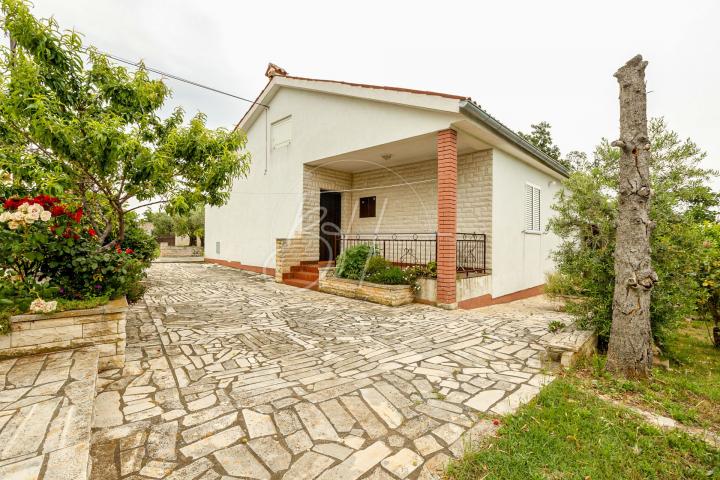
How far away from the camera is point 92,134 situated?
2.91 m

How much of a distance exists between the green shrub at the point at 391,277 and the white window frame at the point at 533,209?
15.0 ft

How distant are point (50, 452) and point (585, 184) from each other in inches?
222

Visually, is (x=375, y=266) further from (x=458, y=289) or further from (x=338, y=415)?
(x=338, y=415)

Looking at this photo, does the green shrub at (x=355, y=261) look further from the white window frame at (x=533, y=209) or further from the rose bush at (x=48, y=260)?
the white window frame at (x=533, y=209)

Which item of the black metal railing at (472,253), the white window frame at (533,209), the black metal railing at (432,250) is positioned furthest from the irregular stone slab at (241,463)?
the white window frame at (533,209)

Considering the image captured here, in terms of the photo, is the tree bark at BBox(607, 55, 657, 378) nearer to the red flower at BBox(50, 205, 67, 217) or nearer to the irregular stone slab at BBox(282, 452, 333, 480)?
the irregular stone slab at BBox(282, 452, 333, 480)

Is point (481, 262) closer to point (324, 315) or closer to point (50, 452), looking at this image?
point (324, 315)

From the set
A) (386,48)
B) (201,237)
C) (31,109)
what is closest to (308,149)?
(386,48)

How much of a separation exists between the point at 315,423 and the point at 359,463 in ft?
1.66

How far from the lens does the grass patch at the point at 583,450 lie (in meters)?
1.71

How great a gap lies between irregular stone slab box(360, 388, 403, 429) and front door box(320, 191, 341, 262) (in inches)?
302

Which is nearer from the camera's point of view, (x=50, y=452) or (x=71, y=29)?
(x=50, y=452)

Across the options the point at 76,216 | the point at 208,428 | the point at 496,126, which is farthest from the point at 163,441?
the point at 496,126

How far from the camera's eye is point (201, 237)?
71.7 ft
